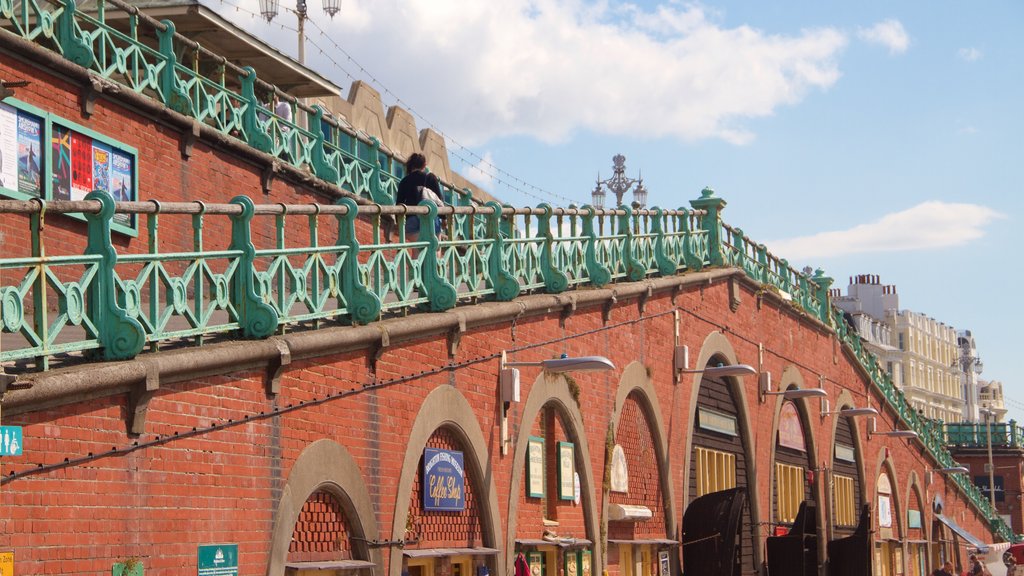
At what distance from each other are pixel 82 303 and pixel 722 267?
62.6 feet

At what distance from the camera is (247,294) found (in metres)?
11.9

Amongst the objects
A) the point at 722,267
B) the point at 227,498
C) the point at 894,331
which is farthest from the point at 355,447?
the point at 894,331

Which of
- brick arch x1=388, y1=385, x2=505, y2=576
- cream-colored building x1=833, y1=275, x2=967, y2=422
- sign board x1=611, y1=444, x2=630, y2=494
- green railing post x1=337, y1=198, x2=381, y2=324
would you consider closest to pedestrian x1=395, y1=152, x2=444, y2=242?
brick arch x1=388, y1=385, x2=505, y2=576

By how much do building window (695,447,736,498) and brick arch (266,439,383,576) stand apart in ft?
41.3

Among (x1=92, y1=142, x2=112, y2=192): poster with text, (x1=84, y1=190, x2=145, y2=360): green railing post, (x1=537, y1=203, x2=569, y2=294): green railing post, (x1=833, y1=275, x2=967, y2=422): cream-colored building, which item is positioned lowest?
(x1=84, y1=190, x2=145, y2=360): green railing post

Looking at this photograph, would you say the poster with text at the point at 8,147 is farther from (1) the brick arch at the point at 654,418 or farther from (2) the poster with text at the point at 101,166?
(1) the brick arch at the point at 654,418

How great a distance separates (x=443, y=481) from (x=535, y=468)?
285cm

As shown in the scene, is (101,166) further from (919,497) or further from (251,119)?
(919,497)

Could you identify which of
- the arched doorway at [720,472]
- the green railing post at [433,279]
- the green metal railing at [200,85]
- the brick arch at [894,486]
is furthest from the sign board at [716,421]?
the brick arch at [894,486]

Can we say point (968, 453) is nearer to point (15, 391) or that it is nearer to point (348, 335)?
point (348, 335)

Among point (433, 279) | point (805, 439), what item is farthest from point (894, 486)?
point (433, 279)

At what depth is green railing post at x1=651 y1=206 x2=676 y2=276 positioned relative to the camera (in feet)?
79.7

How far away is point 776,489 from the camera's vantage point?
30.8 metres

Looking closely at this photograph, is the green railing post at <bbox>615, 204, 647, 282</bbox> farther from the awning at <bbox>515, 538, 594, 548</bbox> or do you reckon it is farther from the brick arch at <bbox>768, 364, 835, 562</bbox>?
the brick arch at <bbox>768, 364, 835, 562</bbox>
